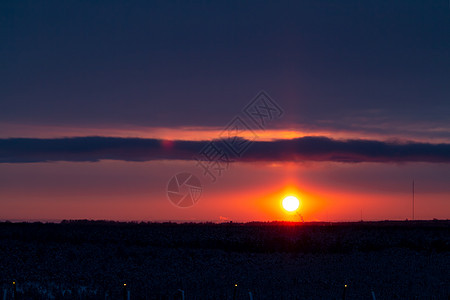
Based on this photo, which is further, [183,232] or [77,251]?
[183,232]

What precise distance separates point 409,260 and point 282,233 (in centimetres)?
2141

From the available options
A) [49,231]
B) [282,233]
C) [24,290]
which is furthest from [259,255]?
[49,231]

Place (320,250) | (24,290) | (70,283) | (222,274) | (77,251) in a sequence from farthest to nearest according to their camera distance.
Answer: (320,250) → (77,251) → (222,274) → (70,283) → (24,290)

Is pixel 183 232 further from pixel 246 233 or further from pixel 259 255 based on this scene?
pixel 259 255

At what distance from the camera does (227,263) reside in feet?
142

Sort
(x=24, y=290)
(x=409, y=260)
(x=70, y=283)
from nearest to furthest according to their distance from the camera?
(x=24, y=290) → (x=70, y=283) → (x=409, y=260)

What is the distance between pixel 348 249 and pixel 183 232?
767 inches

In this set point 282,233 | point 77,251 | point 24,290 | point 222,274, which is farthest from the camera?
point 282,233

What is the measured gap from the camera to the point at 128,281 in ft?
109

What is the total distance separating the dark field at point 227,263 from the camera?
29.4 metres

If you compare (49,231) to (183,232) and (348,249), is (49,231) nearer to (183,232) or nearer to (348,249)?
(183,232)

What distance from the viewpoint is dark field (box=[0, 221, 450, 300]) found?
96.5 ft

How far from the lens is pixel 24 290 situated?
29406 millimetres

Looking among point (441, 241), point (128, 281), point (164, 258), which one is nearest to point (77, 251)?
point (164, 258)
